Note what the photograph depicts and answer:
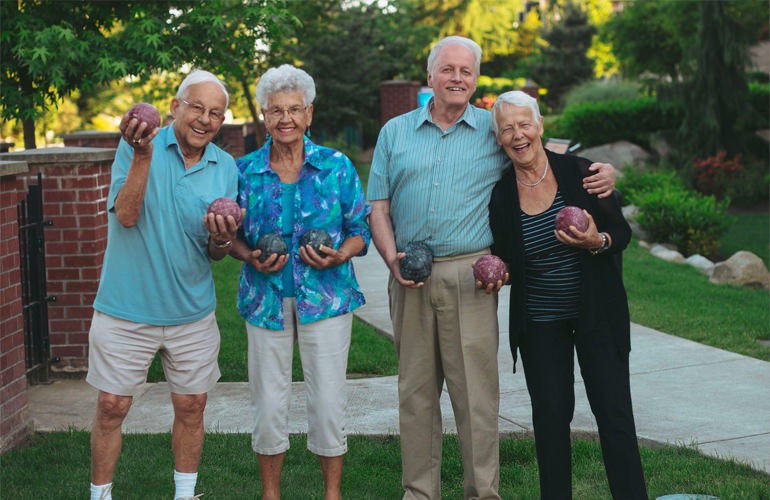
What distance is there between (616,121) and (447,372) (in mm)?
20262

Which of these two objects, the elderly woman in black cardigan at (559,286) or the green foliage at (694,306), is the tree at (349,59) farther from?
the elderly woman in black cardigan at (559,286)

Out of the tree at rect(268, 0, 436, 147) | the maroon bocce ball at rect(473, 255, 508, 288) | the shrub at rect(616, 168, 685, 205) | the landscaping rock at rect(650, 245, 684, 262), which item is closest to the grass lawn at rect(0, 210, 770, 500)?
the maroon bocce ball at rect(473, 255, 508, 288)

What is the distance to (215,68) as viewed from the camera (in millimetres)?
13430

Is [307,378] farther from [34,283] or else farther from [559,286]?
[34,283]

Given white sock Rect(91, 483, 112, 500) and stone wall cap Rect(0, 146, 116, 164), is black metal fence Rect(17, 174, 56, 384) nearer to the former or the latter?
stone wall cap Rect(0, 146, 116, 164)

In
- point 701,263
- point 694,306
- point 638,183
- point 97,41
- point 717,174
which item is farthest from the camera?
point 717,174

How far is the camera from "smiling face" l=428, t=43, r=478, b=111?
4.19 m

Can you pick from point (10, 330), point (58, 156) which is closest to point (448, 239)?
point (10, 330)

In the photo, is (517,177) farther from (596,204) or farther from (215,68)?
(215,68)

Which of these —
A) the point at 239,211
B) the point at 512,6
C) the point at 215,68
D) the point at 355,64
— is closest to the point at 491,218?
the point at 239,211

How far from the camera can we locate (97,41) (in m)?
12.0

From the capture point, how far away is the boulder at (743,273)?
11.1 meters

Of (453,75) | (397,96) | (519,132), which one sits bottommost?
(397,96)

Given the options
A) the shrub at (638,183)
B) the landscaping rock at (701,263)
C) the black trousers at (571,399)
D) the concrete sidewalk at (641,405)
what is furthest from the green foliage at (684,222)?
the black trousers at (571,399)
